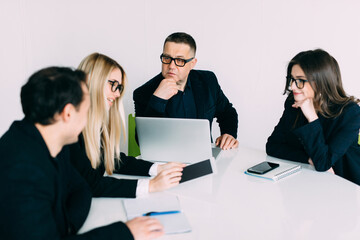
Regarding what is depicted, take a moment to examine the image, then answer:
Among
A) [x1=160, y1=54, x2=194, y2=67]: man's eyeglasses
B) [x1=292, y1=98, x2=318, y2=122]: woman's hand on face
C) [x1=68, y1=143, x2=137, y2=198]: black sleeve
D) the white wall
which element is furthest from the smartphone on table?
the white wall

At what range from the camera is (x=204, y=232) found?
1.13 metres

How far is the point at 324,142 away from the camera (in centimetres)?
182

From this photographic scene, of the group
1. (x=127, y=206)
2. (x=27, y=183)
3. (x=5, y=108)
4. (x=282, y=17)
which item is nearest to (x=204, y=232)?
(x=127, y=206)

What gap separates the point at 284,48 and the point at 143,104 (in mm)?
1727

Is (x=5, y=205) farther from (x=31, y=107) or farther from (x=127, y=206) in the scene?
(x=127, y=206)

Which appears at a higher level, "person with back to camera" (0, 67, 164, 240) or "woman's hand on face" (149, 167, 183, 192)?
"person with back to camera" (0, 67, 164, 240)

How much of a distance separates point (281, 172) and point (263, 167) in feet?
0.34

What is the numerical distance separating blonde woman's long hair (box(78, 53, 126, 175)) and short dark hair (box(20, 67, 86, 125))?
497 millimetres

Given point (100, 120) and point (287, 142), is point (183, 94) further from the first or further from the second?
point (100, 120)

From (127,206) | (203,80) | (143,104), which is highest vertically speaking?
(203,80)

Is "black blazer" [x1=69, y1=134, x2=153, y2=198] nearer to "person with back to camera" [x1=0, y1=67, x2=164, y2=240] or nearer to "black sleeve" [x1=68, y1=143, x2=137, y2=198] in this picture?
"black sleeve" [x1=68, y1=143, x2=137, y2=198]

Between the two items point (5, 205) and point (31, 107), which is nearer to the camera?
point (5, 205)

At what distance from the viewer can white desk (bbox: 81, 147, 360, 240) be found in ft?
3.76

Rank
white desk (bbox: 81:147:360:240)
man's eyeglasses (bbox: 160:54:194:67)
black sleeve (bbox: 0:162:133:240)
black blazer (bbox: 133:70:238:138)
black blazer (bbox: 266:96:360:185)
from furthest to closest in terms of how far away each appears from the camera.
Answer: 1. black blazer (bbox: 133:70:238:138)
2. man's eyeglasses (bbox: 160:54:194:67)
3. black blazer (bbox: 266:96:360:185)
4. white desk (bbox: 81:147:360:240)
5. black sleeve (bbox: 0:162:133:240)
